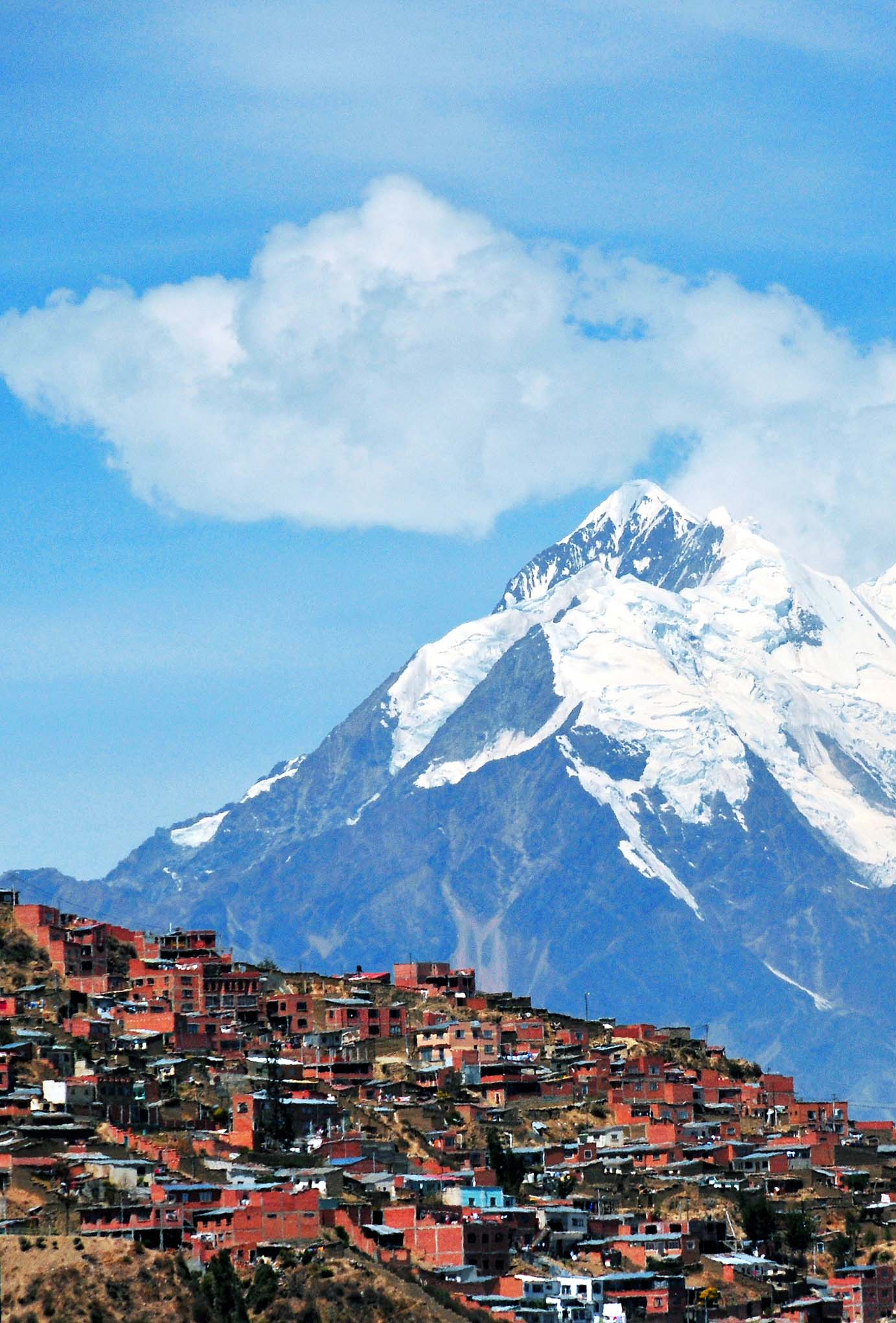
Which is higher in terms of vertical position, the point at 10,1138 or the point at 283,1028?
the point at 283,1028

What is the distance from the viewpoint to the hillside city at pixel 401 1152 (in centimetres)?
10538

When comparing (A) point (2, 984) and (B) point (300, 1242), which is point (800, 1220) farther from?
(A) point (2, 984)

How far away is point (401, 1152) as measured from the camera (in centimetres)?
12569

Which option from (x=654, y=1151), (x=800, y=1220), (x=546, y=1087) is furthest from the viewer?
(x=546, y=1087)

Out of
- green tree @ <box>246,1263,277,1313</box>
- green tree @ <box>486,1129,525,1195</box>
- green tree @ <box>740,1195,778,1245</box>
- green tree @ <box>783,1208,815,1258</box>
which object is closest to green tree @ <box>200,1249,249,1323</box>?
green tree @ <box>246,1263,277,1313</box>

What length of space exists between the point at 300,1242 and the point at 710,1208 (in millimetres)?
23991

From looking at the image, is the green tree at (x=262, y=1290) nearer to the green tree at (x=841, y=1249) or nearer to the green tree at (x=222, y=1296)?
the green tree at (x=222, y=1296)

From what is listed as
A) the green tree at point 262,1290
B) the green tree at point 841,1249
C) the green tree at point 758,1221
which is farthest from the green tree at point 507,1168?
the green tree at point 262,1290

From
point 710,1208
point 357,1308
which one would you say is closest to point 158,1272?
point 357,1308

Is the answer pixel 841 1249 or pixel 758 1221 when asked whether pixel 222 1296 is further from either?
pixel 841 1249

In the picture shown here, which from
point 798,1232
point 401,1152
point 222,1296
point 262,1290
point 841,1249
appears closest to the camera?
point 222,1296

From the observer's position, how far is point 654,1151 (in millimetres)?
132000

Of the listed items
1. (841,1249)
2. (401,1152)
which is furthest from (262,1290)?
(841,1249)

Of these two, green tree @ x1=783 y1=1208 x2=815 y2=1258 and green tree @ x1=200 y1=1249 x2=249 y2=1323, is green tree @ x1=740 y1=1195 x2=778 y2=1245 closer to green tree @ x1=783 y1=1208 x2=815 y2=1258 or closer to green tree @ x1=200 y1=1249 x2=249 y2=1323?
green tree @ x1=783 y1=1208 x2=815 y2=1258
